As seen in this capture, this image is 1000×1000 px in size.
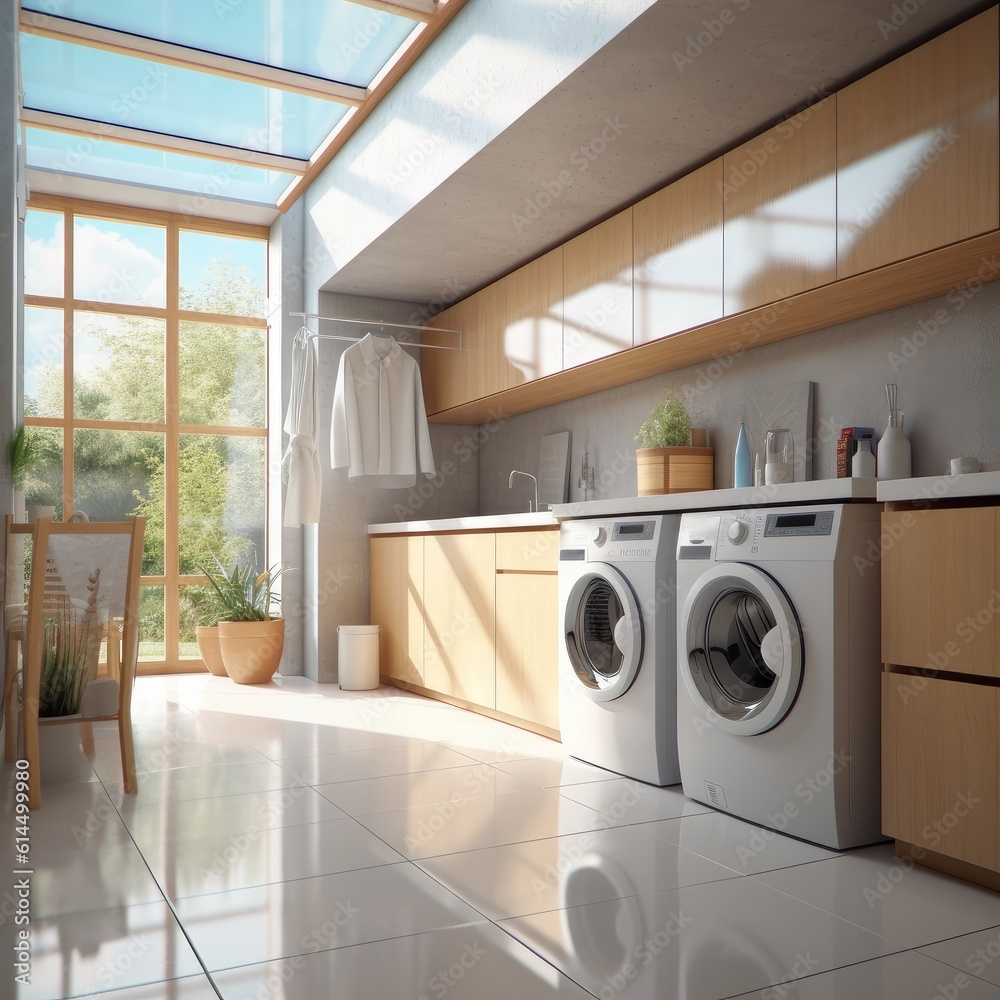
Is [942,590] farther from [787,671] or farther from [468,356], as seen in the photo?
[468,356]

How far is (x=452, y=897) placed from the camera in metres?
2.01

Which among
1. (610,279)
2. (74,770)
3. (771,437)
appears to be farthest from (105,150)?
(771,437)

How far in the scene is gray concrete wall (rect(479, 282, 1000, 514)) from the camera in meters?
2.78

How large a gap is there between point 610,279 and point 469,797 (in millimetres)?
2151

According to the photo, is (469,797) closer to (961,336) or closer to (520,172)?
(961,336)

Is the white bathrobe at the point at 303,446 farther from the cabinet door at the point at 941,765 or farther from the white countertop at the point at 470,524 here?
the cabinet door at the point at 941,765

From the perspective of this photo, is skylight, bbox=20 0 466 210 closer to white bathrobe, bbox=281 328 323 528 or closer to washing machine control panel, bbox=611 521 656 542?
white bathrobe, bbox=281 328 323 528

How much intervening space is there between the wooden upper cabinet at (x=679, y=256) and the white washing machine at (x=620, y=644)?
0.81 metres

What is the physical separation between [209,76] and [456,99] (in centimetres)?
134

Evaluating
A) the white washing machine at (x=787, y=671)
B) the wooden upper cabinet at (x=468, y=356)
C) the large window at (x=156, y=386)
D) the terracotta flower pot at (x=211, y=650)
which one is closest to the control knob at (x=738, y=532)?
the white washing machine at (x=787, y=671)

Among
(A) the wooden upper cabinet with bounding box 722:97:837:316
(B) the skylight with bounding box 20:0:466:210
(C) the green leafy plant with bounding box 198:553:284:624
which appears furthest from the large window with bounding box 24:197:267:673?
(A) the wooden upper cabinet with bounding box 722:97:837:316

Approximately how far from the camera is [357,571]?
5492mm

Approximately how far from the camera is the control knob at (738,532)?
2627mm

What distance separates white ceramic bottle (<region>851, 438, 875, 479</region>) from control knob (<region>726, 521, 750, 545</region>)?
1.76 feet
